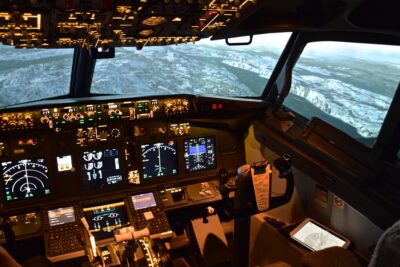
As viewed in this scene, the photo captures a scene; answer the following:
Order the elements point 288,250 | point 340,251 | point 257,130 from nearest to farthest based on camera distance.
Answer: point 340,251
point 288,250
point 257,130

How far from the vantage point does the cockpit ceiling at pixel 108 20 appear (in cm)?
216

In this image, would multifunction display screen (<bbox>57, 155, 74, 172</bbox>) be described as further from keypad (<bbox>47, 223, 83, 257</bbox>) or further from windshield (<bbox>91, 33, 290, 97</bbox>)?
windshield (<bbox>91, 33, 290, 97</bbox>)

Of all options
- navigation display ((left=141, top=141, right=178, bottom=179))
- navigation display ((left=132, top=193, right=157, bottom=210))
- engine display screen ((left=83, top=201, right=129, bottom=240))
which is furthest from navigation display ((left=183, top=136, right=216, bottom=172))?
engine display screen ((left=83, top=201, right=129, bottom=240))

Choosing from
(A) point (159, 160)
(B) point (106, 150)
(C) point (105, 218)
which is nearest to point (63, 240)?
(C) point (105, 218)

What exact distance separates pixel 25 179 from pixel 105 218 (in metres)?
0.71

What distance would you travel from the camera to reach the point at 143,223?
3537 millimetres

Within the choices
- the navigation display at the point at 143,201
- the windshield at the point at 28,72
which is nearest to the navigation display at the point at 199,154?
the navigation display at the point at 143,201

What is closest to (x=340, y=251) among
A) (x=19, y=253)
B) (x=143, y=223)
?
(x=143, y=223)

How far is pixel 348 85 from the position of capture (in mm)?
3387

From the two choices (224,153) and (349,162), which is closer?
(349,162)

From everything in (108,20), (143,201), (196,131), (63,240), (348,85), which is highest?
(108,20)

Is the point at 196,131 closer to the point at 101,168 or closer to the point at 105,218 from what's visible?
the point at 101,168

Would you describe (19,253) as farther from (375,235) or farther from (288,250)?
(375,235)

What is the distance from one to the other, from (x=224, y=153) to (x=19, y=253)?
1.99 meters
